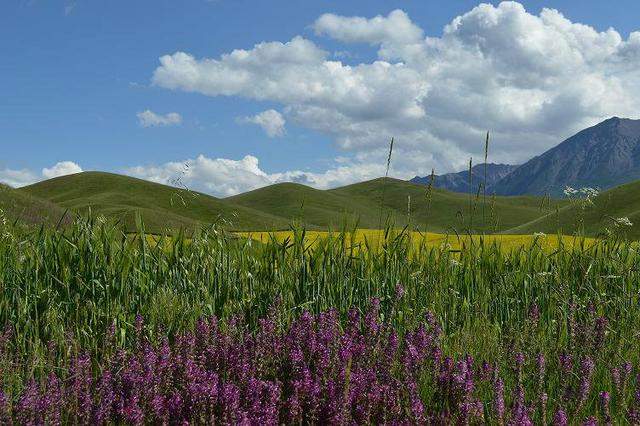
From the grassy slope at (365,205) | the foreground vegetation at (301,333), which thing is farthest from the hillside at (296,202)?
the foreground vegetation at (301,333)

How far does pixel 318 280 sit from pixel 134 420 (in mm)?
3597

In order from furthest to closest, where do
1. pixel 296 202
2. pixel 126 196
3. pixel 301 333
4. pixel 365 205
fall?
pixel 365 205 < pixel 296 202 < pixel 126 196 < pixel 301 333

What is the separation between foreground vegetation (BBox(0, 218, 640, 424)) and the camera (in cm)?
402

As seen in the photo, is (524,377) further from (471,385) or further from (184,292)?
(184,292)

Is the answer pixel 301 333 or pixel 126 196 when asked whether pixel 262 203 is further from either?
pixel 301 333

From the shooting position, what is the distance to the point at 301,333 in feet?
16.0

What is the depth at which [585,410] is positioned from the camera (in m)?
4.89

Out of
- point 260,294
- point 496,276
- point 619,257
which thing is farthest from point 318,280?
point 619,257

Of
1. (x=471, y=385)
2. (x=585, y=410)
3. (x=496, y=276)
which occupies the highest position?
(x=496, y=276)

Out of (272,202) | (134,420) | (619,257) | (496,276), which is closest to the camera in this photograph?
(134,420)

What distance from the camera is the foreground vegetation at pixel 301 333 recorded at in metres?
4.02

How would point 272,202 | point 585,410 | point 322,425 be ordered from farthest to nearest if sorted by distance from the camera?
point 272,202 < point 585,410 < point 322,425

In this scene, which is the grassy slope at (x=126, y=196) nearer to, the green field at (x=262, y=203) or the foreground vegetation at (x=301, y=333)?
the green field at (x=262, y=203)

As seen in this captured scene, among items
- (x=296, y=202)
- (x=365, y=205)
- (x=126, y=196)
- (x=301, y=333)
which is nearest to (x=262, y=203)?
(x=296, y=202)
